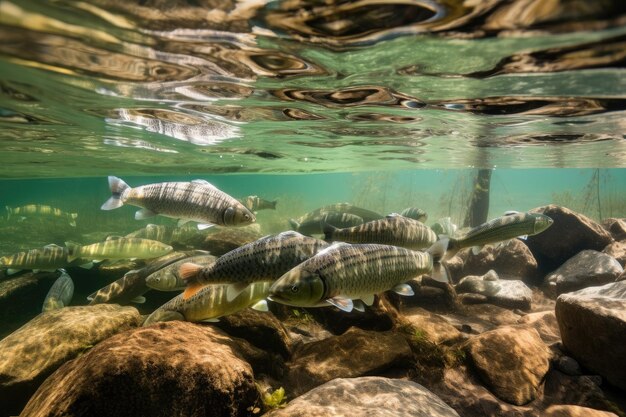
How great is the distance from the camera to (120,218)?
37125 millimetres

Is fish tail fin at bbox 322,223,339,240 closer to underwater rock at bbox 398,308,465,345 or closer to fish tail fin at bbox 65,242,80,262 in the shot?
Result: underwater rock at bbox 398,308,465,345

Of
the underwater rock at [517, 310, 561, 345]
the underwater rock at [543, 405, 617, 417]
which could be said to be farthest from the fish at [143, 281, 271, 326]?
the underwater rock at [517, 310, 561, 345]

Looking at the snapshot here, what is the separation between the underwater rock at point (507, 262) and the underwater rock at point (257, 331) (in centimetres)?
981

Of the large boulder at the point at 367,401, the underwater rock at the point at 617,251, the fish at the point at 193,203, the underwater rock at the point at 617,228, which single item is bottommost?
the underwater rock at the point at 617,251

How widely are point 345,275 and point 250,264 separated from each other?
4.02ft

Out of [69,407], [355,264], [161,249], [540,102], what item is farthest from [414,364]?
[540,102]

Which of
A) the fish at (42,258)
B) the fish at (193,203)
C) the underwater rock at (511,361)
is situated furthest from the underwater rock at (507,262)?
the fish at (42,258)

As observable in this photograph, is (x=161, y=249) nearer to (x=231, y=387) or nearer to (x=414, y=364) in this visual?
(x=231, y=387)

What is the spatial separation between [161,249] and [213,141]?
9.31m

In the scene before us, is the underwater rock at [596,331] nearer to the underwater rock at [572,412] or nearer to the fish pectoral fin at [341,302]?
the underwater rock at [572,412]

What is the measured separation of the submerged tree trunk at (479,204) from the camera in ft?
72.6

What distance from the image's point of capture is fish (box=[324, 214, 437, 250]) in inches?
248

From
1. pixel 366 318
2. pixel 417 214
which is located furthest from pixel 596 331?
pixel 417 214

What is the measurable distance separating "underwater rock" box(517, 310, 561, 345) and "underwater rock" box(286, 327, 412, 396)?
3.94m
